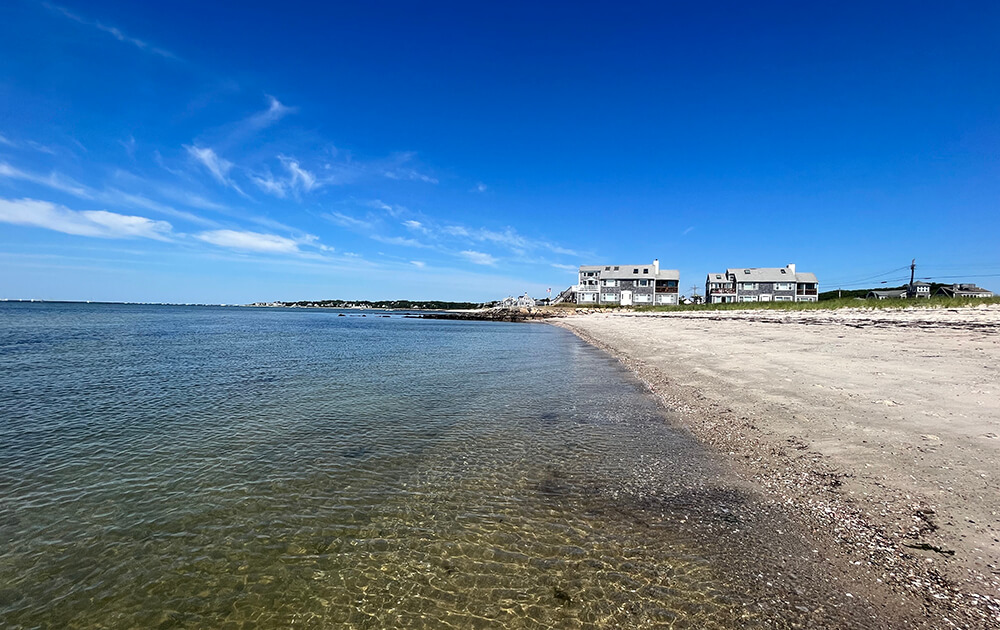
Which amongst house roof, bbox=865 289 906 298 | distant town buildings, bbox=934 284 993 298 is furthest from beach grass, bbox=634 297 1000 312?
distant town buildings, bbox=934 284 993 298

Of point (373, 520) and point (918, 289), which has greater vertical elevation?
point (918, 289)

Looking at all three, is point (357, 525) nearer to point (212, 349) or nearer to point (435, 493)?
point (435, 493)

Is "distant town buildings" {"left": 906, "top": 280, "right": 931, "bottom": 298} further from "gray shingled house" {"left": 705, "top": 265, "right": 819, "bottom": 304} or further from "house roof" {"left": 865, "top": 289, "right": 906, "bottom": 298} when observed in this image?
"gray shingled house" {"left": 705, "top": 265, "right": 819, "bottom": 304}

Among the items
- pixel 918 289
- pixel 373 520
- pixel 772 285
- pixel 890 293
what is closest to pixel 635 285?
pixel 772 285

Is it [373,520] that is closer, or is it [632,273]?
[373,520]

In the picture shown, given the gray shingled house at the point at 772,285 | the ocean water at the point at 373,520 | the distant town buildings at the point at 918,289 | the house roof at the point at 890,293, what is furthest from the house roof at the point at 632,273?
the ocean water at the point at 373,520

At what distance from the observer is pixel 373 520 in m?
5.79

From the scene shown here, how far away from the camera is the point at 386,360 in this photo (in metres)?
23.3

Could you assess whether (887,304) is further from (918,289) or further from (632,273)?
(918,289)

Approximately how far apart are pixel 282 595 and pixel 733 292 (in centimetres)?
10196

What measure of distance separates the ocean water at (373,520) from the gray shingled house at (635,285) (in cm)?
8422

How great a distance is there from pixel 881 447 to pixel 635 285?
3480 inches

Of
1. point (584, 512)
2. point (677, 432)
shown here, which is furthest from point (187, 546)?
point (677, 432)

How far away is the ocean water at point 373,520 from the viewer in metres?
4.15
